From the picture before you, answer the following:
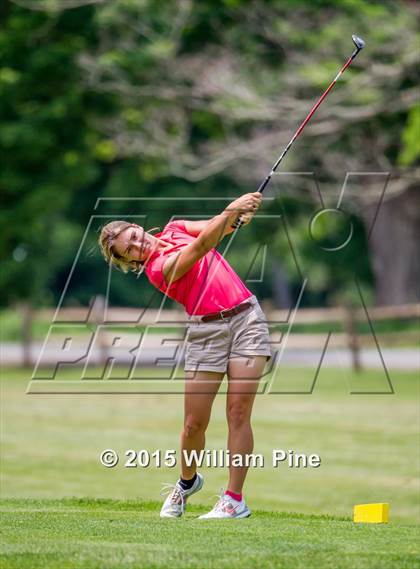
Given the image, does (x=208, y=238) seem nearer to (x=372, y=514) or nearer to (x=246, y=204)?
(x=246, y=204)

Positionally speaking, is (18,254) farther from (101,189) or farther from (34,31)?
(101,189)

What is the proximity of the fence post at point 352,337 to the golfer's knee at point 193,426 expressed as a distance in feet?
57.6

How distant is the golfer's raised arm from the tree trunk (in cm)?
2629

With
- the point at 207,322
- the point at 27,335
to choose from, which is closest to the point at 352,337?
the point at 27,335

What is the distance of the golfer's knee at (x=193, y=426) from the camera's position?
7629 mm

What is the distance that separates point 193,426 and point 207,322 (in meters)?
0.63

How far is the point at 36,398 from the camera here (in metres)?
21.5

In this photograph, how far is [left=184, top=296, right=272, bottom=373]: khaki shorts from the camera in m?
7.53

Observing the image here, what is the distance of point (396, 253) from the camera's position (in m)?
35.9

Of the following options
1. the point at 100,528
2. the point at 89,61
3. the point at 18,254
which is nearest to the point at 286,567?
the point at 100,528

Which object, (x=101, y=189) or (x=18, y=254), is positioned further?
(x=101, y=189)

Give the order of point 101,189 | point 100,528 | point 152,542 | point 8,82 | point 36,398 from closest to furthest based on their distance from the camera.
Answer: point 152,542, point 100,528, point 36,398, point 8,82, point 101,189

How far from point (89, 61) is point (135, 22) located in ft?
5.07

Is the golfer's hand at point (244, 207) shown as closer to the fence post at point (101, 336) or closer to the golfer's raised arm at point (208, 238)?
the golfer's raised arm at point (208, 238)
